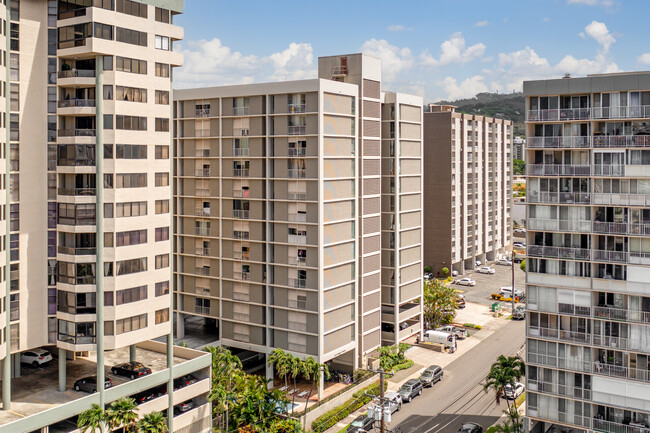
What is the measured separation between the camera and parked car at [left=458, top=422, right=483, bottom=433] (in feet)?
200

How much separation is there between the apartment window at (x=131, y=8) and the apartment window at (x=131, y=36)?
1508mm

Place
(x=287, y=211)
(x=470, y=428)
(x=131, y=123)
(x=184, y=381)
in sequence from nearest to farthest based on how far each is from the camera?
1. (x=131, y=123)
2. (x=184, y=381)
3. (x=470, y=428)
4. (x=287, y=211)

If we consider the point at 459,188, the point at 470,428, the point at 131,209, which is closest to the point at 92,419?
the point at 131,209

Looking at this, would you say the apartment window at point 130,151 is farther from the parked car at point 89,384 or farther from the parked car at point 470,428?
the parked car at point 470,428

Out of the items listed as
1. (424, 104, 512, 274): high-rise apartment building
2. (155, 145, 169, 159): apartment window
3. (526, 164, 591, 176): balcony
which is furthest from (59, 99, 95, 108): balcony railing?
(424, 104, 512, 274): high-rise apartment building

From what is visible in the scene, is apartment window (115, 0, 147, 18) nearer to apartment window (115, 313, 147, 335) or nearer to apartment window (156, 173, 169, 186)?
apartment window (156, 173, 169, 186)

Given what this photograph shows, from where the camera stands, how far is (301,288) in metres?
69.4

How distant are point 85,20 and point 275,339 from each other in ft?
128

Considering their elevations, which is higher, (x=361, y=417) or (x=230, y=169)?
(x=230, y=169)

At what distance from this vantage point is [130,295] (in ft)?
176

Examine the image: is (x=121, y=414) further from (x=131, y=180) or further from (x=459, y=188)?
(x=459, y=188)

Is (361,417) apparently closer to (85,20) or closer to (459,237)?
(85,20)

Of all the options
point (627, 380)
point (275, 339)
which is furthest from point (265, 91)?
point (627, 380)

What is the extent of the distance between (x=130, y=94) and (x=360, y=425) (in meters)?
38.3
